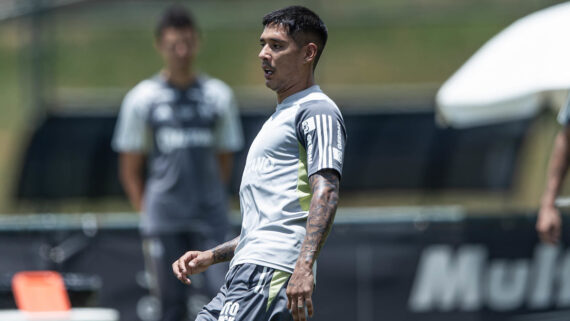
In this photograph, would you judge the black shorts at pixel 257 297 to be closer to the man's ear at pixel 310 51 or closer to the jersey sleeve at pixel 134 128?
the man's ear at pixel 310 51

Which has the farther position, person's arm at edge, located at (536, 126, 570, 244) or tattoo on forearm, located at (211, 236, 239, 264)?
person's arm at edge, located at (536, 126, 570, 244)

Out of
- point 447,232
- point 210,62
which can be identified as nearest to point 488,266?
point 447,232

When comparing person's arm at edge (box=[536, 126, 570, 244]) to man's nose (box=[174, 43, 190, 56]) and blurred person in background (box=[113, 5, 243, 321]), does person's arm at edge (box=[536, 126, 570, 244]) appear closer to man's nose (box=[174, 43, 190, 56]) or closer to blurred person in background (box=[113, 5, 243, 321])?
blurred person in background (box=[113, 5, 243, 321])

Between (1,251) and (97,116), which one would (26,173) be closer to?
(97,116)

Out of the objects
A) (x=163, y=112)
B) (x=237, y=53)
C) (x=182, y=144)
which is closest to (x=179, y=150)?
(x=182, y=144)

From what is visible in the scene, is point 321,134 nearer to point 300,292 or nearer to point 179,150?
point 300,292

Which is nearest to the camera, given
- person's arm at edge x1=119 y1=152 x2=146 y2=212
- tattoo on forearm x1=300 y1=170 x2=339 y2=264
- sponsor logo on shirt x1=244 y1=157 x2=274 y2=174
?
tattoo on forearm x1=300 y1=170 x2=339 y2=264

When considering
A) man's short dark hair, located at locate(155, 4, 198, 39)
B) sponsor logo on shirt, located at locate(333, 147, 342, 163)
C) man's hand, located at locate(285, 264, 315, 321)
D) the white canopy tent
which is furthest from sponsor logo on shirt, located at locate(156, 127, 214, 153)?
man's hand, located at locate(285, 264, 315, 321)

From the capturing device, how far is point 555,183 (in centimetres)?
521

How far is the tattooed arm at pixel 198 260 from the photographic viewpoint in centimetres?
394

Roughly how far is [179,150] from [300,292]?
3.28 metres

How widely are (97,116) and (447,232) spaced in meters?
3.97

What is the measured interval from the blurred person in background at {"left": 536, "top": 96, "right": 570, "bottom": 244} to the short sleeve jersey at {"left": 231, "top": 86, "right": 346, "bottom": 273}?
187 centimetres

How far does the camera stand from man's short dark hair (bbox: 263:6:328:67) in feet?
12.4
